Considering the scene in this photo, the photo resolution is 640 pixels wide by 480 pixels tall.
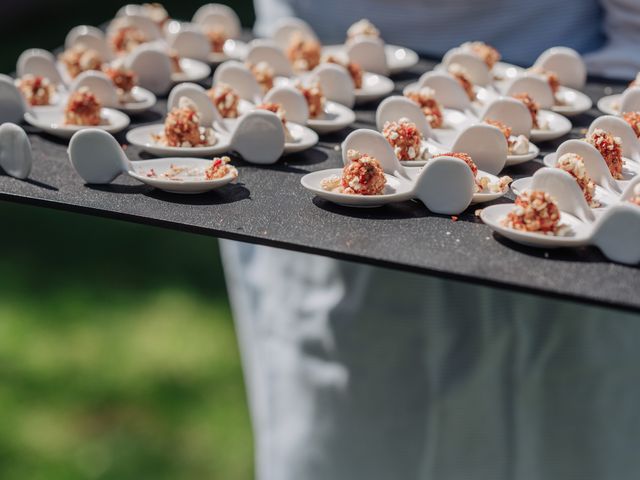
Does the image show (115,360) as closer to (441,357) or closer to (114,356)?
(114,356)

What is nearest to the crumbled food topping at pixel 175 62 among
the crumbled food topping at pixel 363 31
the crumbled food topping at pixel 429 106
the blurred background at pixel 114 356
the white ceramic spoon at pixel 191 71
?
the white ceramic spoon at pixel 191 71

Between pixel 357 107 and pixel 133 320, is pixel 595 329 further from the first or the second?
pixel 133 320

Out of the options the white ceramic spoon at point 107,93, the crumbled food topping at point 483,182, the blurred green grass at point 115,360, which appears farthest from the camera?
the blurred green grass at point 115,360

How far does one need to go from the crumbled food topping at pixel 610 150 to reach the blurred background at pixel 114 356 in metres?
1.04

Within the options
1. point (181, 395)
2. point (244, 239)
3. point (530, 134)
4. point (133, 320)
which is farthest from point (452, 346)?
point (133, 320)

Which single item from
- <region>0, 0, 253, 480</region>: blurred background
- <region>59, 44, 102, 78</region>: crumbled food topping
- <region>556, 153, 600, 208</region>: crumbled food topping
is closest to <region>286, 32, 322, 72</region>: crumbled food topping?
<region>59, 44, 102, 78</region>: crumbled food topping

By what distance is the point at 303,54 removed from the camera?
3.85ft

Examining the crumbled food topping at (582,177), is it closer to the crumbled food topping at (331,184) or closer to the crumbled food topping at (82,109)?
the crumbled food topping at (331,184)

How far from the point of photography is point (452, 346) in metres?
1.15

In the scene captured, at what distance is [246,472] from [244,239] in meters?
1.02

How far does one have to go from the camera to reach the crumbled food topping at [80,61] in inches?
44.3

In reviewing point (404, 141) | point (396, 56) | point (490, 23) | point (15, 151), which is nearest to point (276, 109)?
Answer: point (404, 141)

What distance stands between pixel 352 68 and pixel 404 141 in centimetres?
26

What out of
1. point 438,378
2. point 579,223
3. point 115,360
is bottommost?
point 115,360
